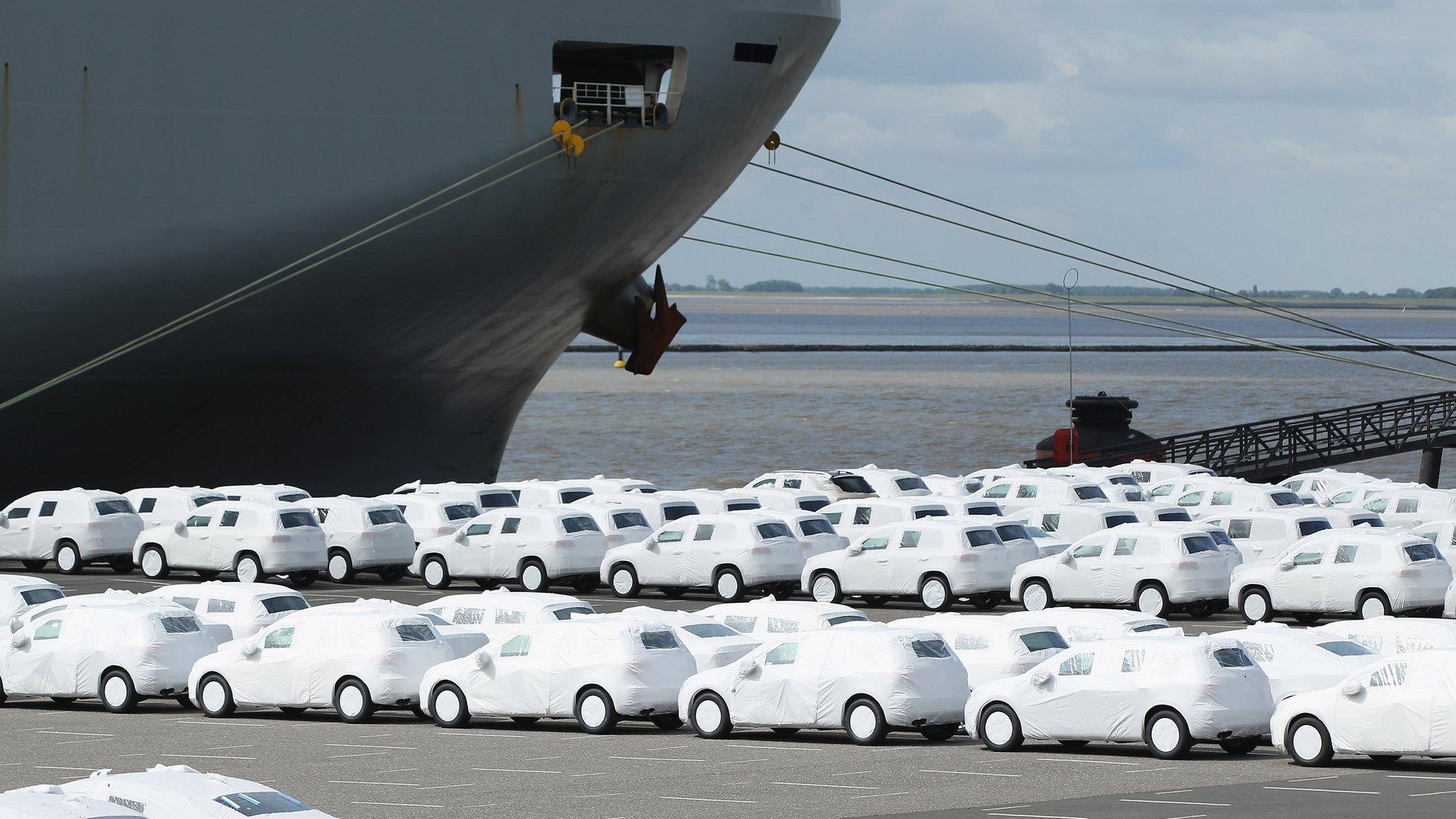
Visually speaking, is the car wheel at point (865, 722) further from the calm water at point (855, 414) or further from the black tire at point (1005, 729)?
the calm water at point (855, 414)

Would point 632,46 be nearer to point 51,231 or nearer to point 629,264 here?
point 629,264

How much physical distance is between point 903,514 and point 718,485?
36412mm

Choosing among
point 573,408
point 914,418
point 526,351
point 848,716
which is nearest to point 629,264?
point 526,351

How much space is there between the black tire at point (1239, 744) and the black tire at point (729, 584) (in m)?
14.8

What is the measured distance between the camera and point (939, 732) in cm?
2156

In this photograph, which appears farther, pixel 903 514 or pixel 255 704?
pixel 903 514

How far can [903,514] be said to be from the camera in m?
38.2

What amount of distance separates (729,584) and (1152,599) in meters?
7.13

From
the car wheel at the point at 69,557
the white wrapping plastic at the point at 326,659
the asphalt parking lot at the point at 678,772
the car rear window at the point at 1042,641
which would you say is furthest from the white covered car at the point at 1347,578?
the car wheel at the point at 69,557

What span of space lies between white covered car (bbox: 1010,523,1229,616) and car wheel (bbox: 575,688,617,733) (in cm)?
1202

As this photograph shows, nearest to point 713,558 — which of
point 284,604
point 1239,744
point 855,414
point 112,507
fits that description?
point 284,604

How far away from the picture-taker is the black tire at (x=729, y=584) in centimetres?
3456

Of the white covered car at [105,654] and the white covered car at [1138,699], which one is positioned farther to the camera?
the white covered car at [105,654]

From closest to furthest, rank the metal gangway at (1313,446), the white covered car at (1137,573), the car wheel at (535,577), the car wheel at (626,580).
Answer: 1. the white covered car at (1137,573)
2. the car wheel at (626,580)
3. the car wheel at (535,577)
4. the metal gangway at (1313,446)
